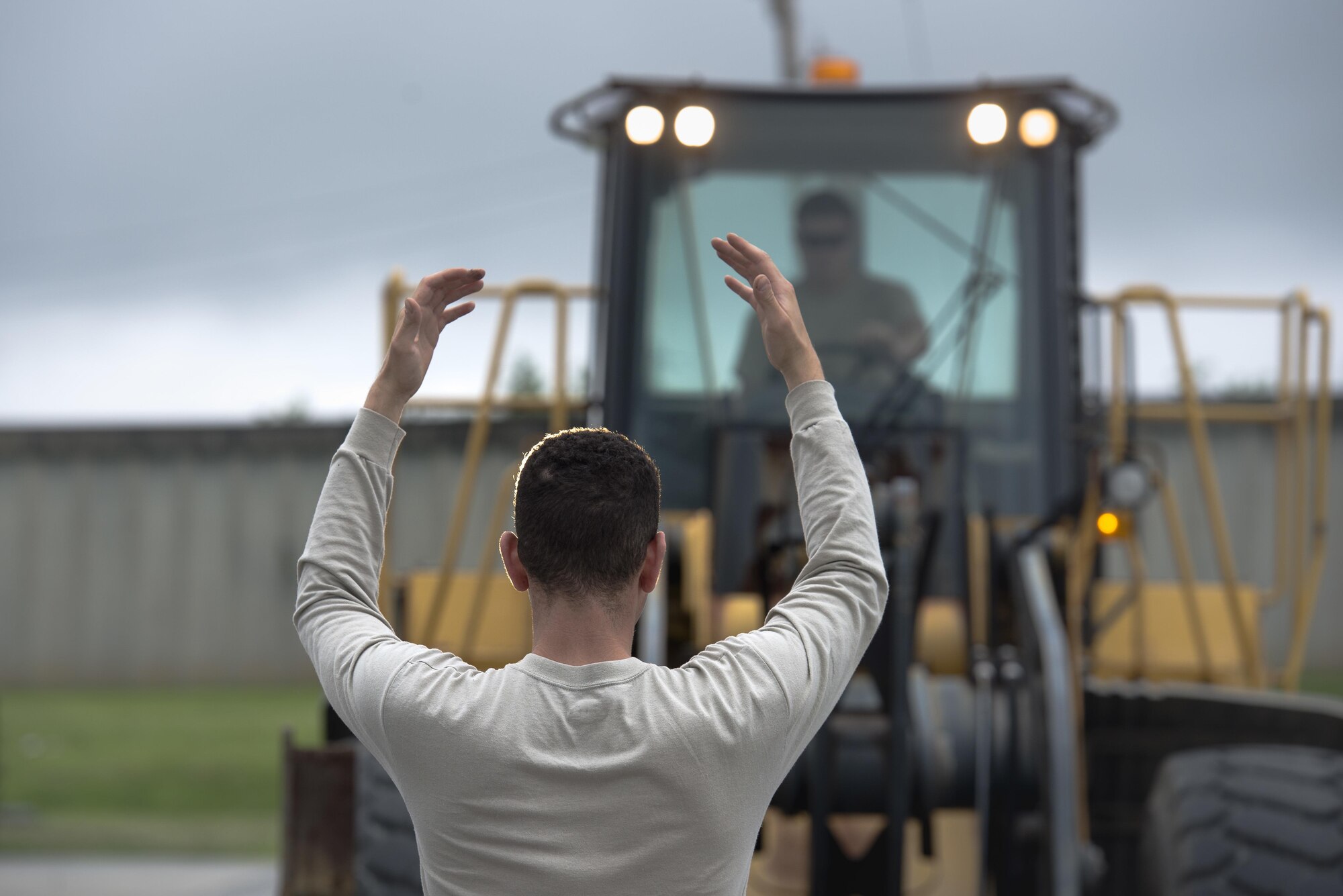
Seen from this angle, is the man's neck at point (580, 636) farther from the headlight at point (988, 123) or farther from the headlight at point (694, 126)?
the headlight at point (988, 123)

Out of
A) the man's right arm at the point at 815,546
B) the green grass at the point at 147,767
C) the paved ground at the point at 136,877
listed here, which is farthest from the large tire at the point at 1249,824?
the green grass at the point at 147,767

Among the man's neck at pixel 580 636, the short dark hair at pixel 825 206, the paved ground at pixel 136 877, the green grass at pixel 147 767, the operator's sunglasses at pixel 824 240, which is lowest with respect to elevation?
the green grass at pixel 147 767

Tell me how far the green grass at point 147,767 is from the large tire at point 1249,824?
595cm

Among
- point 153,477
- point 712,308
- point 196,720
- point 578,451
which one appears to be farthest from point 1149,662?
point 153,477

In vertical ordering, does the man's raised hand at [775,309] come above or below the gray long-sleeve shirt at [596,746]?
above

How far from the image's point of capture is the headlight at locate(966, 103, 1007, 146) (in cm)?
424

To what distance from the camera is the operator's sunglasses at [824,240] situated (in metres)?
4.25

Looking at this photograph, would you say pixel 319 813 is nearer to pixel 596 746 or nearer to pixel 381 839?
pixel 381 839

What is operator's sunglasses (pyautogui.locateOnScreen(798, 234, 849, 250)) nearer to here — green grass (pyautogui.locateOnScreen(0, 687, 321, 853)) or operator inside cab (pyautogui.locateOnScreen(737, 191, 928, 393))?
operator inside cab (pyautogui.locateOnScreen(737, 191, 928, 393))

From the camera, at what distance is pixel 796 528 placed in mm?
3916

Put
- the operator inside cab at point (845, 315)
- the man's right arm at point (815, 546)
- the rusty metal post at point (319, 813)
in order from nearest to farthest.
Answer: the man's right arm at point (815, 546)
the rusty metal post at point (319, 813)
the operator inside cab at point (845, 315)

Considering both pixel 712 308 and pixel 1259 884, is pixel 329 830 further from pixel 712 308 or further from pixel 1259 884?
pixel 1259 884

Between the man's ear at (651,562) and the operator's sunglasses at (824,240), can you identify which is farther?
the operator's sunglasses at (824,240)

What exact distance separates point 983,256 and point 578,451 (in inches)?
116
